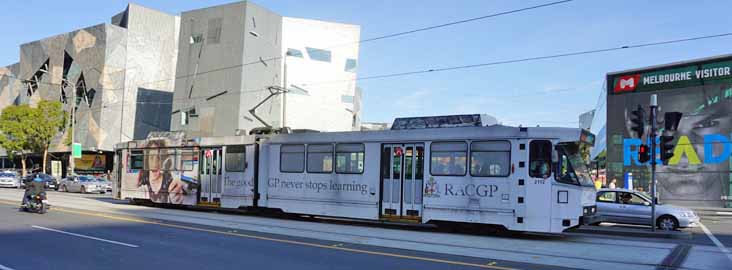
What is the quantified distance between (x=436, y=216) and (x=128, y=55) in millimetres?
45670

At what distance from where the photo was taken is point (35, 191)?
56.9 ft

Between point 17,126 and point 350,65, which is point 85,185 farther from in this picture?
point 350,65

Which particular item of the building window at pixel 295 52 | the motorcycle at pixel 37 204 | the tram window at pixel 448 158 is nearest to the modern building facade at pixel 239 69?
the building window at pixel 295 52

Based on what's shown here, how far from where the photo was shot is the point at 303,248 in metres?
10.7

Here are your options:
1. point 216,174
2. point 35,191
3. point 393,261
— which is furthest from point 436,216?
point 35,191

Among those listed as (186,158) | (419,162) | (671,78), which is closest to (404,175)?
(419,162)

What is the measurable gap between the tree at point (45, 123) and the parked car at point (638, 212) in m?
47.6

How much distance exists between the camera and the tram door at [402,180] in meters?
14.7

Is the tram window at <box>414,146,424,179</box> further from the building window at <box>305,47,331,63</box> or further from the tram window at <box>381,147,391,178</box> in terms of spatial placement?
the building window at <box>305,47,331,63</box>

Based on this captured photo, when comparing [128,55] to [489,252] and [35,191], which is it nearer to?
[35,191]

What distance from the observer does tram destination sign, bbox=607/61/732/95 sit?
34.2 m

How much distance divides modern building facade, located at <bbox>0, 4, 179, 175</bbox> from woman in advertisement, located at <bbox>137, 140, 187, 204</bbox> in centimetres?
3363

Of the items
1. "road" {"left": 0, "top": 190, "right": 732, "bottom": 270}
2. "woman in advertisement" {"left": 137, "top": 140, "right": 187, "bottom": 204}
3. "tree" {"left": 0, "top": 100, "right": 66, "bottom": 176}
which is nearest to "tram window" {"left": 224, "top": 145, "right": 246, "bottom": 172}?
"woman in advertisement" {"left": 137, "top": 140, "right": 187, "bottom": 204}

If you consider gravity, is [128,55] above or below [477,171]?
above
